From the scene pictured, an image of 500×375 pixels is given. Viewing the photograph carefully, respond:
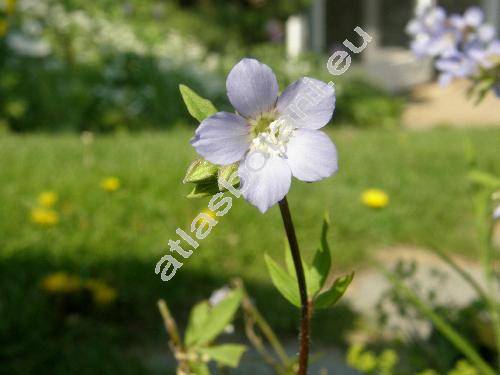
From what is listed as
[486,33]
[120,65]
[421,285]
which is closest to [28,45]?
[120,65]

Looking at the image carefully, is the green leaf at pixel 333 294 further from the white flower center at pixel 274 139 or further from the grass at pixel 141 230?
the grass at pixel 141 230

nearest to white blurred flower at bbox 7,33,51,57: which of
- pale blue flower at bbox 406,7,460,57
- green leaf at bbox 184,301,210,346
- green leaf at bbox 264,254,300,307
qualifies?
pale blue flower at bbox 406,7,460,57

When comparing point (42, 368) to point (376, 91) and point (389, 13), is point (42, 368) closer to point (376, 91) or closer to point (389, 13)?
point (376, 91)

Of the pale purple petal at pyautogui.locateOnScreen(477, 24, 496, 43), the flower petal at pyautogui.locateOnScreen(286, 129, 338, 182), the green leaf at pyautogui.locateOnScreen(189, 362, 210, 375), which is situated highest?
the flower petal at pyautogui.locateOnScreen(286, 129, 338, 182)

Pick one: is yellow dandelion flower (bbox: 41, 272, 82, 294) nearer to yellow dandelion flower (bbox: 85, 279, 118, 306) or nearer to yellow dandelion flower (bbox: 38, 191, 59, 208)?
yellow dandelion flower (bbox: 85, 279, 118, 306)

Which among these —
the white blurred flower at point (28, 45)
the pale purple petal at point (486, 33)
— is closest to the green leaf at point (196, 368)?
the pale purple petal at point (486, 33)
